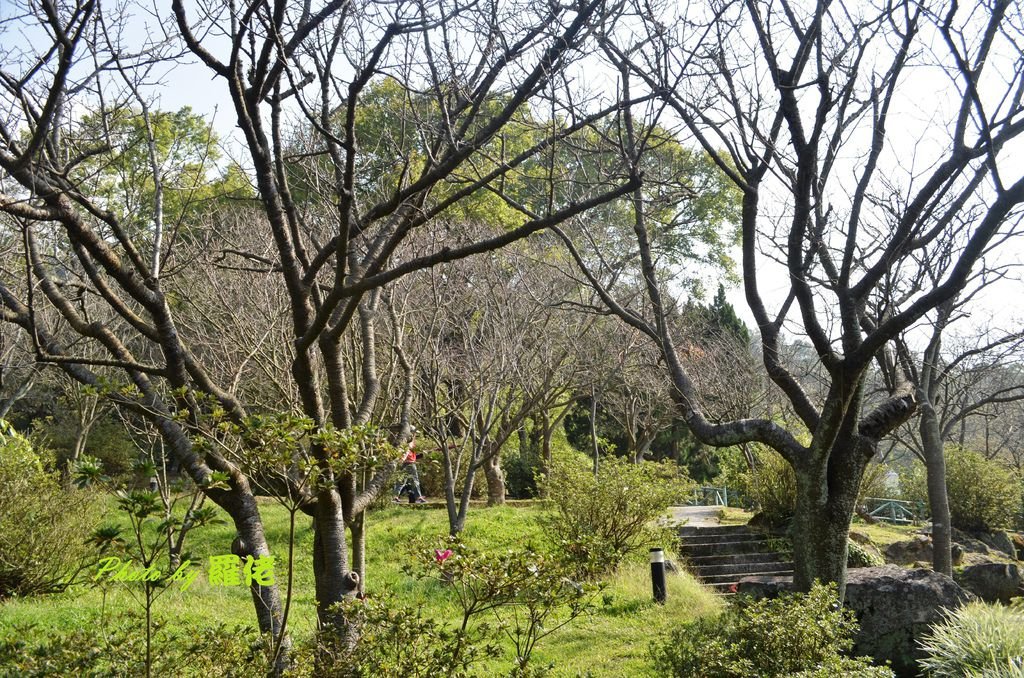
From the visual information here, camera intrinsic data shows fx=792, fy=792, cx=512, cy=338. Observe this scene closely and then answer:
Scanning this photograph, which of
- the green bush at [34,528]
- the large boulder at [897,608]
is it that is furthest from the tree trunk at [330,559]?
the green bush at [34,528]

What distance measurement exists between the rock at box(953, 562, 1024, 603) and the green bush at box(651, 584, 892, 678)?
8126mm

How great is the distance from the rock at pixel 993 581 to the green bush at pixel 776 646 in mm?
8126

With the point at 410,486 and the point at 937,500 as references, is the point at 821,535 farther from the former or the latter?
the point at 410,486

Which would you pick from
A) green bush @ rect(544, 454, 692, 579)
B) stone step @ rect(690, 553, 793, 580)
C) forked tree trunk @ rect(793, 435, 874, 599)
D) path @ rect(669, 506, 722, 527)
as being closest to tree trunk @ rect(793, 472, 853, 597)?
→ forked tree trunk @ rect(793, 435, 874, 599)

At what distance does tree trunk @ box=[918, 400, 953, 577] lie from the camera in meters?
10.8

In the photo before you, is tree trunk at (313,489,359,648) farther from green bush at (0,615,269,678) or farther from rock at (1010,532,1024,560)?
rock at (1010,532,1024,560)

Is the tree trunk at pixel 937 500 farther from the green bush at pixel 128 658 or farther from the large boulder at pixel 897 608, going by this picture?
the green bush at pixel 128 658

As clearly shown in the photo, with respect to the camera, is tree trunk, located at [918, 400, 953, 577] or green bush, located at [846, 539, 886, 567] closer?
tree trunk, located at [918, 400, 953, 577]

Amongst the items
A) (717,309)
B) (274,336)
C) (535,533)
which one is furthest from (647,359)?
(274,336)

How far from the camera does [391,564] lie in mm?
11352

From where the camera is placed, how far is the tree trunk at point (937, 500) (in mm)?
10844

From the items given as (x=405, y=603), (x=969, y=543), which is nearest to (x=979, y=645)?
(x=405, y=603)

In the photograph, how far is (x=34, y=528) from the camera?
A: 8.16 meters

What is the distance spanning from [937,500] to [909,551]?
13.5ft
